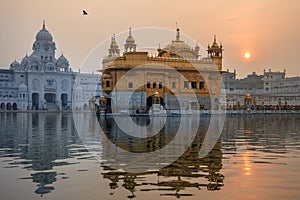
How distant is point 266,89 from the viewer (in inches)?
3339

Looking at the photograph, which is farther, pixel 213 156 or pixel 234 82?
pixel 234 82

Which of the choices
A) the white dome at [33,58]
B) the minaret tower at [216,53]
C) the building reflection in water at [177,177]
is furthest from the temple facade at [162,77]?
the building reflection in water at [177,177]

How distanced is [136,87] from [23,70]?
41578mm

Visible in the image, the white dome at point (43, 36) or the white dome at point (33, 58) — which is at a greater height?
the white dome at point (43, 36)

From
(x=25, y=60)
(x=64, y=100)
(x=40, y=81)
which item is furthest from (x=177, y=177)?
(x=25, y=60)

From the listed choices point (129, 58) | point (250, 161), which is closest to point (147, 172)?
point (250, 161)

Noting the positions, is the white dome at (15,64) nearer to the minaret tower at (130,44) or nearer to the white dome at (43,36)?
the white dome at (43,36)

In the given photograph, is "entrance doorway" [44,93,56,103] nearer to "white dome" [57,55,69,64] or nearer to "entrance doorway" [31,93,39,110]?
"entrance doorway" [31,93,39,110]

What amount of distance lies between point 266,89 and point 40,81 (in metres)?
43.2

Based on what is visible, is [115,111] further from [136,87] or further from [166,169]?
[166,169]

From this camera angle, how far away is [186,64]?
183ft

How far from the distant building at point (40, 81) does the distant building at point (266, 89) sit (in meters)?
31.3

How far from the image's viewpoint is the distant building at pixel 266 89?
70.9 metres

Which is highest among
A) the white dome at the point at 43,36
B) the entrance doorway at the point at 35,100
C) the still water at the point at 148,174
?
the white dome at the point at 43,36
